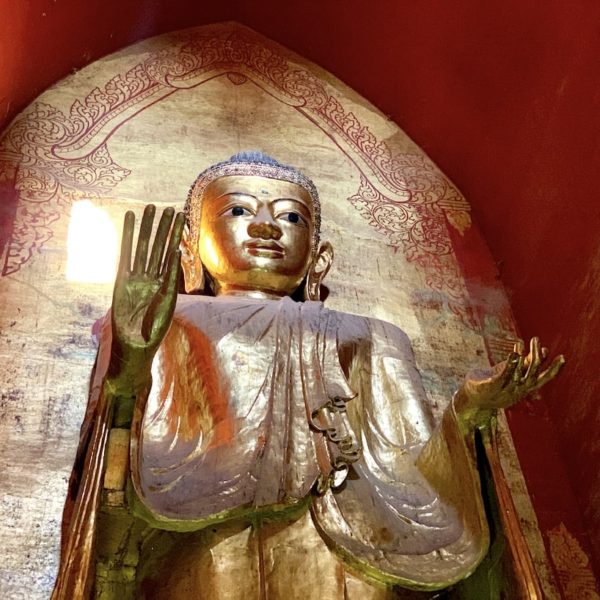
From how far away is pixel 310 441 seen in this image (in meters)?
2.78

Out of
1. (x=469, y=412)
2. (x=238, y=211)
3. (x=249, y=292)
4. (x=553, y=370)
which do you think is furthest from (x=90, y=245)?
(x=553, y=370)

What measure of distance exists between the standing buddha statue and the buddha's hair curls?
56 centimetres

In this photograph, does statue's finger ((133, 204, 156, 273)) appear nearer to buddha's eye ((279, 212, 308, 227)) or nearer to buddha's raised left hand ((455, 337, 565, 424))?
buddha's raised left hand ((455, 337, 565, 424))

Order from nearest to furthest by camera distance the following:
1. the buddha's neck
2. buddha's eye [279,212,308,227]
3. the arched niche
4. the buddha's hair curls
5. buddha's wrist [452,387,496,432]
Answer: buddha's wrist [452,387,496,432] → the arched niche → the buddha's neck → buddha's eye [279,212,308,227] → the buddha's hair curls

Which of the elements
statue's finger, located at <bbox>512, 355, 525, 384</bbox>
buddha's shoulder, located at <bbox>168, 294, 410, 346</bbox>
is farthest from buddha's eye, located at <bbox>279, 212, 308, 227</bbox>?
statue's finger, located at <bbox>512, 355, 525, 384</bbox>

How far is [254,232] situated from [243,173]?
0.32 m

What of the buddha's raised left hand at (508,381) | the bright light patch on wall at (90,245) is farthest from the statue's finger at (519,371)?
the bright light patch on wall at (90,245)

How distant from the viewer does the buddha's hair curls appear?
3.79 meters

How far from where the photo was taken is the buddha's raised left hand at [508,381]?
2.62 metres

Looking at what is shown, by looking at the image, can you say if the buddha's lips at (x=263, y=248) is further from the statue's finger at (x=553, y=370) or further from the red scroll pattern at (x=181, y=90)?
the statue's finger at (x=553, y=370)

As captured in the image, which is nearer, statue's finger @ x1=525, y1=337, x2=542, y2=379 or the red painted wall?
statue's finger @ x1=525, y1=337, x2=542, y2=379

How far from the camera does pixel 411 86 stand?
192 inches

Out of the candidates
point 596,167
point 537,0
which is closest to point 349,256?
point 596,167

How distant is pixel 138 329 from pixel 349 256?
1.92 m
